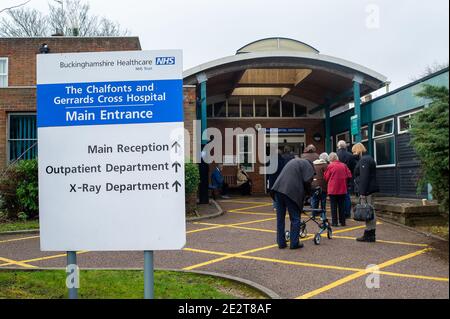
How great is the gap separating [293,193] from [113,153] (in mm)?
4205

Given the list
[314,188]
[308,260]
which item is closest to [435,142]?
[308,260]

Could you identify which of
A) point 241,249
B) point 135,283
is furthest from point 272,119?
point 135,283

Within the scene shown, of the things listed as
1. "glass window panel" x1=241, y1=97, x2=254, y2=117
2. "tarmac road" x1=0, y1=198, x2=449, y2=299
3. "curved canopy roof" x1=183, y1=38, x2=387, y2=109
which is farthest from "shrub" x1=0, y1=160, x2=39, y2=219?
"glass window panel" x1=241, y1=97, x2=254, y2=117

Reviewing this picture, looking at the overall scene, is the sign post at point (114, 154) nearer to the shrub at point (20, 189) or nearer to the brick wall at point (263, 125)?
the shrub at point (20, 189)

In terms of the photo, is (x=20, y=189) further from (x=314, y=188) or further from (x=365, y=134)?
(x=365, y=134)

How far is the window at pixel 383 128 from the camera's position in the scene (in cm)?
1423

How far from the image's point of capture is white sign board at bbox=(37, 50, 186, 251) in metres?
4.07

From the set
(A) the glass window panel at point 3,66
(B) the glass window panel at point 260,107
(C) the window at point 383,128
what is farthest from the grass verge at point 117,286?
(B) the glass window panel at point 260,107

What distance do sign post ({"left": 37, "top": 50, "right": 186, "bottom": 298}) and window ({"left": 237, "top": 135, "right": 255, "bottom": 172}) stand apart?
55.7 feet

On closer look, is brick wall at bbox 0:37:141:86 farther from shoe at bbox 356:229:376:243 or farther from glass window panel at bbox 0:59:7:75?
shoe at bbox 356:229:376:243

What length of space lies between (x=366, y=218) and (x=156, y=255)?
12.0 feet
